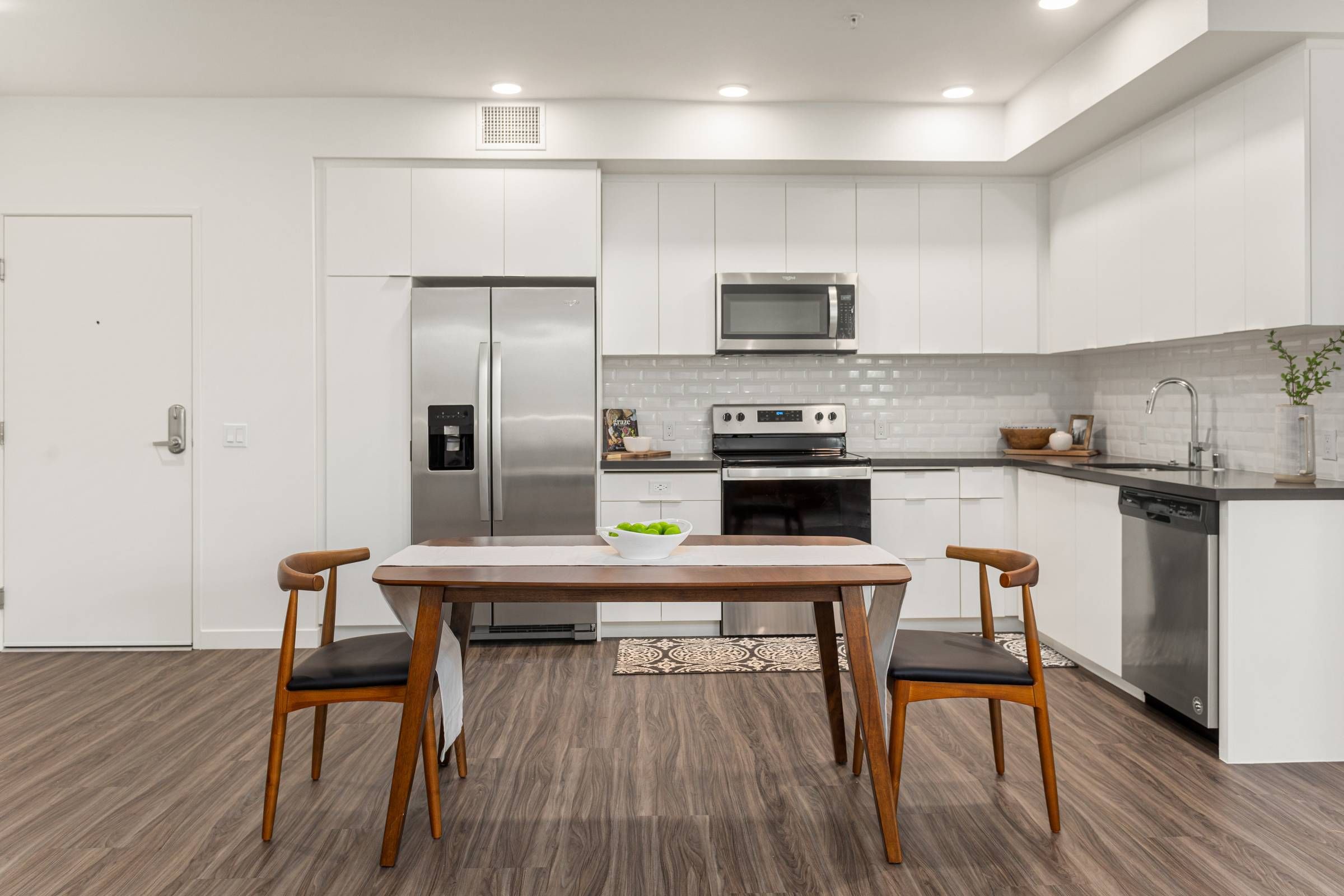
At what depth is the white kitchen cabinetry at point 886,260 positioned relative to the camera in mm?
4691

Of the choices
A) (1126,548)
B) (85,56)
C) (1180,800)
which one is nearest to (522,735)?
(1180,800)

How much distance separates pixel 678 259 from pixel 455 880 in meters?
3.35

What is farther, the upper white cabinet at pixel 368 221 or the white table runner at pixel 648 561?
the upper white cabinet at pixel 368 221

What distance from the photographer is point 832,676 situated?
279 cm

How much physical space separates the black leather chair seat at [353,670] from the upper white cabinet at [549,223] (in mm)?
2433

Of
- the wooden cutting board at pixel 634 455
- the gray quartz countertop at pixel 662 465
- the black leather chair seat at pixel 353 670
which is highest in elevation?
the wooden cutting board at pixel 634 455

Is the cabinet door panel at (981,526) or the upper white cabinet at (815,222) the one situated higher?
the upper white cabinet at (815,222)

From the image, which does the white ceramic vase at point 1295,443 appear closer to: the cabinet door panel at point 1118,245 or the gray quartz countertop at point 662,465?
the cabinet door panel at point 1118,245

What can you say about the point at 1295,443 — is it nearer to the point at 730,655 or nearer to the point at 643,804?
the point at 730,655

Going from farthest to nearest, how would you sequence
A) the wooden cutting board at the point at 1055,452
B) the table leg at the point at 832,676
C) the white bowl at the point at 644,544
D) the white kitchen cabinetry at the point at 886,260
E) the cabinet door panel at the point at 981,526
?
the white kitchen cabinetry at the point at 886,260, the wooden cutting board at the point at 1055,452, the cabinet door panel at the point at 981,526, the table leg at the point at 832,676, the white bowl at the point at 644,544

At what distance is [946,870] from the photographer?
2.16 m

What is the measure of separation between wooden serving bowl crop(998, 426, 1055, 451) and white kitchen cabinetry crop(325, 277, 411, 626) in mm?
3316

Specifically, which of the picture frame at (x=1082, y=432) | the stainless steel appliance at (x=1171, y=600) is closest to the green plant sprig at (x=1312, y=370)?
the stainless steel appliance at (x=1171, y=600)

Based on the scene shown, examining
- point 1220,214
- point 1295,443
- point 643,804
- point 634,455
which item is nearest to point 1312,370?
point 1295,443
